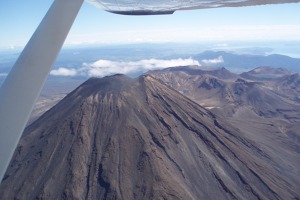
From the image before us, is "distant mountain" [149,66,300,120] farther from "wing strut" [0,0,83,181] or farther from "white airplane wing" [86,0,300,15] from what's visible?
"wing strut" [0,0,83,181]

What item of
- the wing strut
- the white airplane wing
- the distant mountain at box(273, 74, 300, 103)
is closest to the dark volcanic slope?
the white airplane wing

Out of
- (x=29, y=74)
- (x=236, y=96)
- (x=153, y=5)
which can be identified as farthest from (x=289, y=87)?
(x=29, y=74)

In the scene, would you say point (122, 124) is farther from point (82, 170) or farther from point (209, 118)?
point (209, 118)

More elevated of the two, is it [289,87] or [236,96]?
[236,96]

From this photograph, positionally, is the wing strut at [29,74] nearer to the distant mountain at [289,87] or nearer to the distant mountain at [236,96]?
the distant mountain at [236,96]

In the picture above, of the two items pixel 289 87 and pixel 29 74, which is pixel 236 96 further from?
pixel 29 74

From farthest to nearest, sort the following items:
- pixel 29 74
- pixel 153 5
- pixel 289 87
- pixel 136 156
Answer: pixel 289 87, pixel 136 156, pixel 153 5, pixel 29 74
